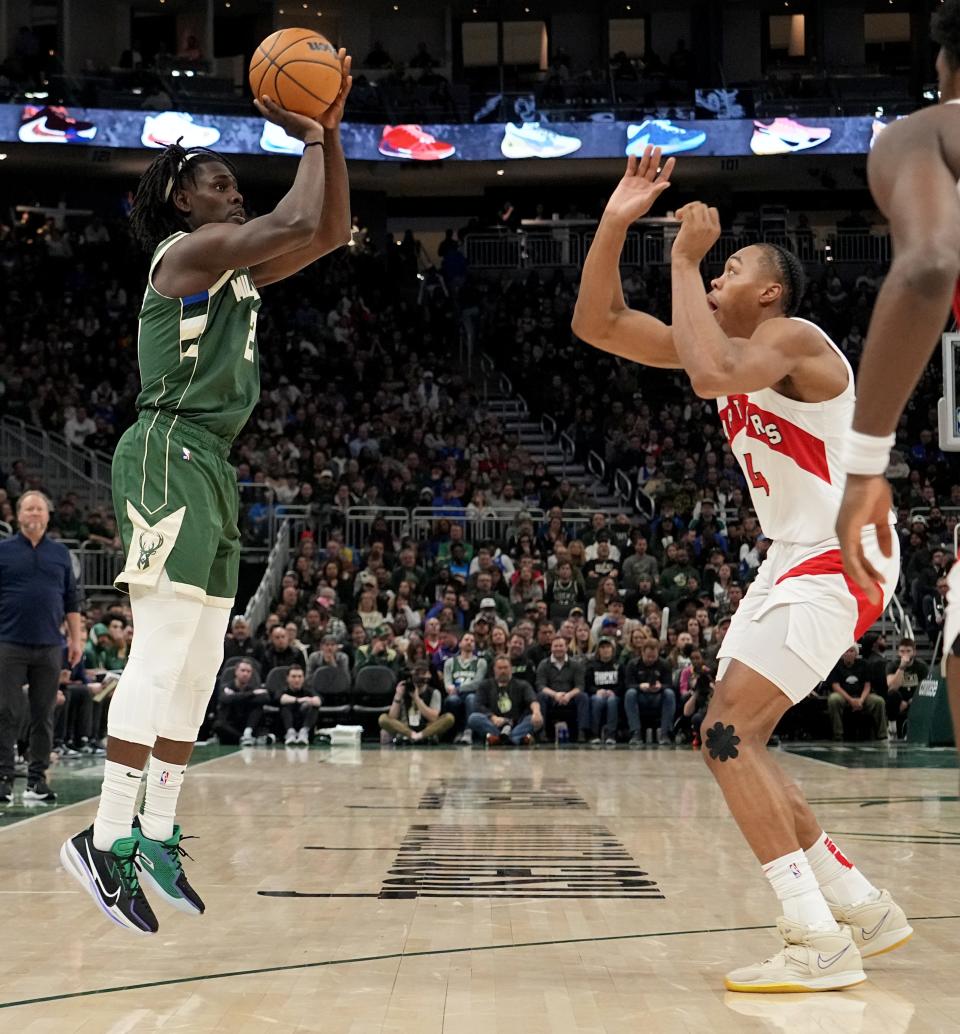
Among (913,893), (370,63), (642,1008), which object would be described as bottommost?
(913,893)

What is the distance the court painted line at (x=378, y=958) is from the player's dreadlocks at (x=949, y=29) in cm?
290

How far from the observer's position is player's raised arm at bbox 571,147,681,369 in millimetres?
4555

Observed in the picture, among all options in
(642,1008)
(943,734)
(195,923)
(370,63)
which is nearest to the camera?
(642,1008)

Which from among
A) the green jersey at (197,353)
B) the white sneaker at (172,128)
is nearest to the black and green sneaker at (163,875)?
the green jersey at (197,353)

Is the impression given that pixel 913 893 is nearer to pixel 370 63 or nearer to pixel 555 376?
pixel 555 376

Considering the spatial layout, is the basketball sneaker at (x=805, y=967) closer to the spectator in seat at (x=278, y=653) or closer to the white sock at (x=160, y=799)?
the white sock at (x=160, y=799)

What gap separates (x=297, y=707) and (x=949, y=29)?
14.4 metres

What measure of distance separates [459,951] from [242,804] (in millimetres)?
5035

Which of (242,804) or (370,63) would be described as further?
(370,63)

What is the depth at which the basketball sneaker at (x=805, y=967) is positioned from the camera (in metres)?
3.91

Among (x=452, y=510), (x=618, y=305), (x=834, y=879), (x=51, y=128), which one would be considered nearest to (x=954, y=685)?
(x=834, y=879)

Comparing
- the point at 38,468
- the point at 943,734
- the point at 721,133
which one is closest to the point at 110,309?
the point at 38,468

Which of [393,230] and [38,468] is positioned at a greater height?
[393,230]

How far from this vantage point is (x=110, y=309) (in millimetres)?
28500
